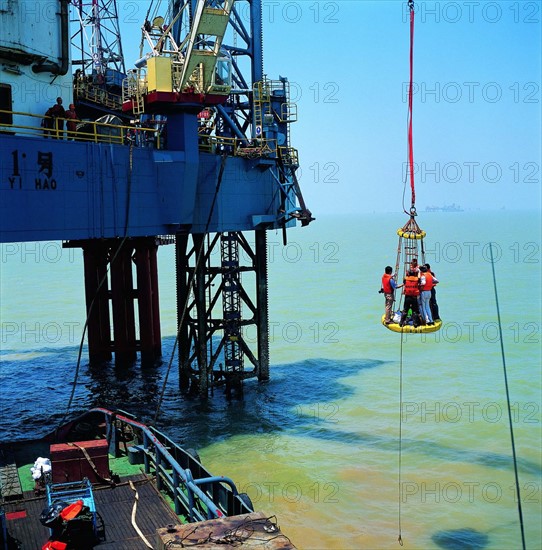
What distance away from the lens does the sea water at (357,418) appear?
64.4 feet

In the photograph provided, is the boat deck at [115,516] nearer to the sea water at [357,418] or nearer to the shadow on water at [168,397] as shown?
the sea water at [357,418]

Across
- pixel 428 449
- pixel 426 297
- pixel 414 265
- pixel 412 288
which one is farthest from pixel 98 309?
pixel 426 297

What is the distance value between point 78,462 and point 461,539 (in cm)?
979

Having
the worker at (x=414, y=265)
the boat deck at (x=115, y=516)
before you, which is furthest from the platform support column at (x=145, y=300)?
the boat deck at (x=115, y=516)

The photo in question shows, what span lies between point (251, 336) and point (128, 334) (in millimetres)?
11936

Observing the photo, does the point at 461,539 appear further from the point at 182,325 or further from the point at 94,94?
the point at 94,94

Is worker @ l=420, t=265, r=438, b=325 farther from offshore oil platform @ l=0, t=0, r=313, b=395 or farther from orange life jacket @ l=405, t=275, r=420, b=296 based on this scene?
offshore oil platform @ l=0, t=0, r=313, b=395

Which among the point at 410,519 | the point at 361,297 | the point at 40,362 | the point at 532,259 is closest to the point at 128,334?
the point at 40,362

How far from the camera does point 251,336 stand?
45.6m

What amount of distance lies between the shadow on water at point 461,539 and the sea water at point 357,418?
0.05m

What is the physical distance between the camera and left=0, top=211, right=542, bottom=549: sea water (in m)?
19.6

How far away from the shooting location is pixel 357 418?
1096 inches

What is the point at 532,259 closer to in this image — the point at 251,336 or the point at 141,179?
the point at 251,336

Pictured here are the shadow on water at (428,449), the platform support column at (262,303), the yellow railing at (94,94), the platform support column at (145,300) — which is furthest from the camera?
the platform support column at (145,300)
